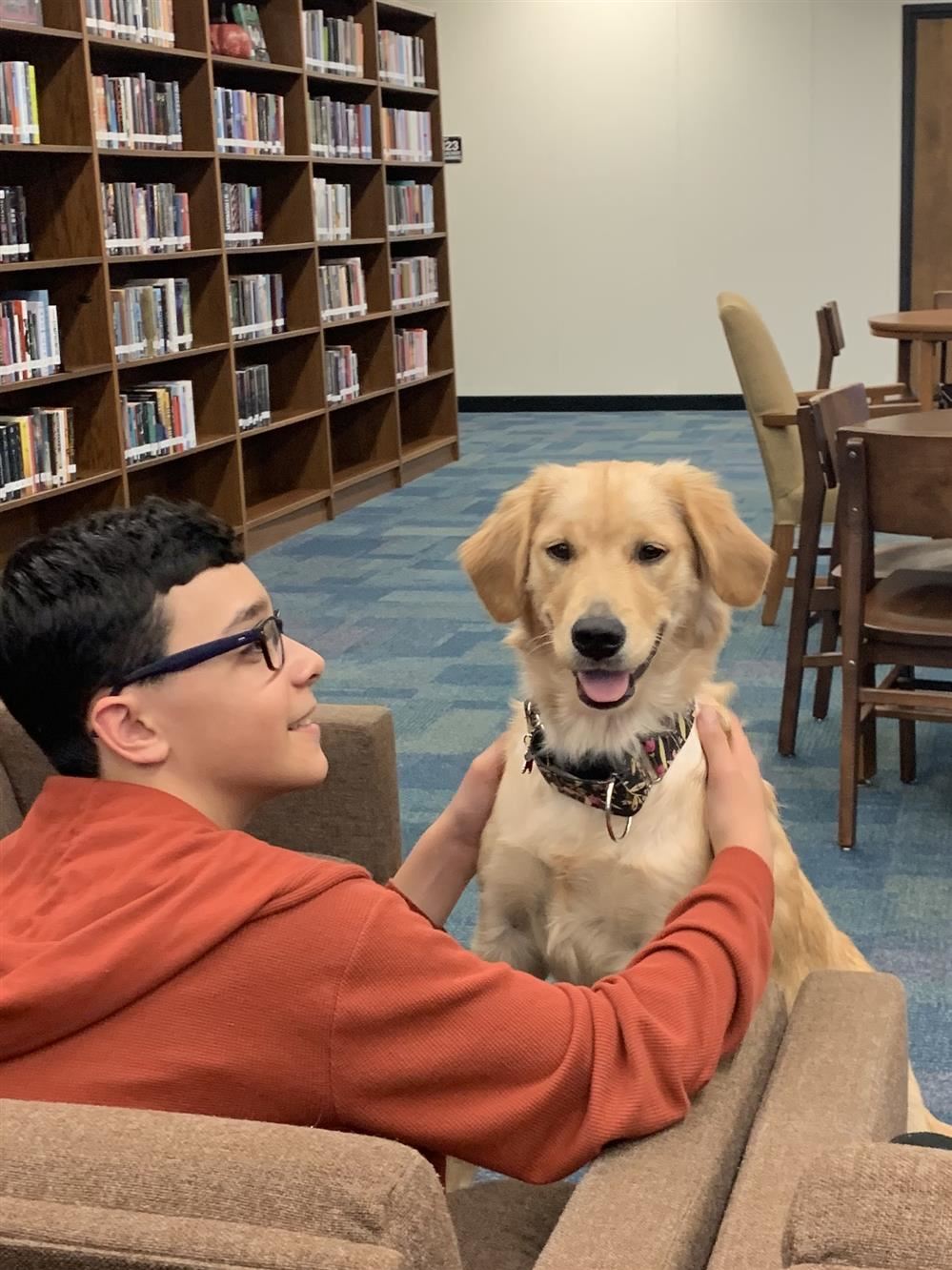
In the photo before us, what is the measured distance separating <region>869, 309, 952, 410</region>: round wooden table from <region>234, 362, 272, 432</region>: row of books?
2.79 metres

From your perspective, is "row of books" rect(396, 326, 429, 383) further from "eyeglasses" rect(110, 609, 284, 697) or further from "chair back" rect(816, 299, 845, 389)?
"eyeglasses" rect(110, 609, 284, 697)

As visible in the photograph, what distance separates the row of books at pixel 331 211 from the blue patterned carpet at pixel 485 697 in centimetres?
140

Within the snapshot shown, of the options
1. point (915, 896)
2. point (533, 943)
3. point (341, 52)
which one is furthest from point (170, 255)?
point (533, 943)

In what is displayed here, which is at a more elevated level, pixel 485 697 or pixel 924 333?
pixel 924 333

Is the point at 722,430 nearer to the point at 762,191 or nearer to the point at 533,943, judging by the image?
the point at 762,191

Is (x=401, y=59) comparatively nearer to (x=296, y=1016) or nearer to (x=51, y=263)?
(x=51, y=263)

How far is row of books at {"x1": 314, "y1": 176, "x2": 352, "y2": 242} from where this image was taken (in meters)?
7.19

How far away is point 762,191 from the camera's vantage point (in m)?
10.2

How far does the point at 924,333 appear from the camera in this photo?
18.4 ft

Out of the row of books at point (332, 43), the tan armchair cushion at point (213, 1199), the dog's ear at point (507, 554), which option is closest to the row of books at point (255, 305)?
the row of books at point (332, 43)

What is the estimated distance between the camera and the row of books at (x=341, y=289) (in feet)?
24.1

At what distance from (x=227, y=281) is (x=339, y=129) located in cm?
163

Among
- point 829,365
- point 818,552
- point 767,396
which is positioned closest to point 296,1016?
point 818,552

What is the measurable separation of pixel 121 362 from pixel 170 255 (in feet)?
1.95
